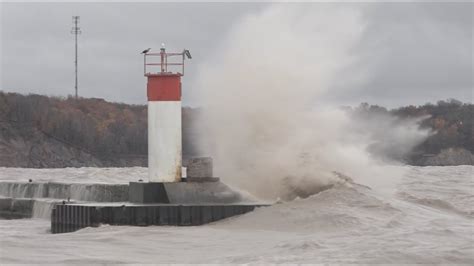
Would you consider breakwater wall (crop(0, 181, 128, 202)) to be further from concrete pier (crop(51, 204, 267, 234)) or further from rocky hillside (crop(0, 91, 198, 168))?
rocky hillside (crop(0, 91, 198, 168))

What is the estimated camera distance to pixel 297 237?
1554cm

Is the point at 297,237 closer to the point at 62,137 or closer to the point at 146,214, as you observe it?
the point at 146,214

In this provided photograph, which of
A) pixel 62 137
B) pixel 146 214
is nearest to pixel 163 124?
pixel 146 214

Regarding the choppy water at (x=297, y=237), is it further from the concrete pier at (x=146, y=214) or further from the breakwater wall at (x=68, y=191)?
the breakwater wall at (x=68, y=191)

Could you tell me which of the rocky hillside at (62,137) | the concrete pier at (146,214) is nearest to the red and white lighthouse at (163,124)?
the concrete pier at (146,214)

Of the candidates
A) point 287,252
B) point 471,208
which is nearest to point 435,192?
point 471,208

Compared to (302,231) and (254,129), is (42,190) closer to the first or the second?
(254,129)

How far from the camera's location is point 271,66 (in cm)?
2203

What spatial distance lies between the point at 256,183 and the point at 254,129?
1337 mm

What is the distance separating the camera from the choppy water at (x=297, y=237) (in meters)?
13.4

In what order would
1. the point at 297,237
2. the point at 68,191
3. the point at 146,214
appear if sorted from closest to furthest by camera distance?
the point at 297,237
the point at 146,214
the point at 68,191

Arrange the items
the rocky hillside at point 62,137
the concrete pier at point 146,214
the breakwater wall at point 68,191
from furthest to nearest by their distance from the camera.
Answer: the rocky hillside at point 62,137 < the breakwater wall at point 68,191 < the concrete pier at point 146,214

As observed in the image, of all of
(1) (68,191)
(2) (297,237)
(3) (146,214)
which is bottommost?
(2) (297,237)

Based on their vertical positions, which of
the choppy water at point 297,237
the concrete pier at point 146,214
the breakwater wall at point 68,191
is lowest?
the choppy water at point 297,237
